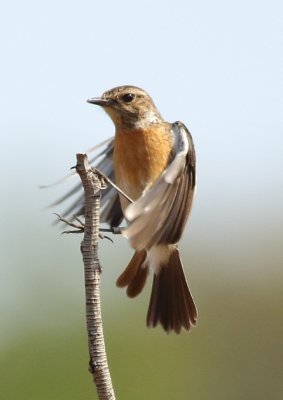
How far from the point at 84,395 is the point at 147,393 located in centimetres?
106

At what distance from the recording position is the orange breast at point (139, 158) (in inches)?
321

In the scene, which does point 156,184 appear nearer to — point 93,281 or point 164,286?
point 164,286

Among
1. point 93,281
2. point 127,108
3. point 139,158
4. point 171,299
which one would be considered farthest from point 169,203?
point 93,281

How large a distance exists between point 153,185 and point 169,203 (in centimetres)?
32

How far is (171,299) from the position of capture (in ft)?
27.6

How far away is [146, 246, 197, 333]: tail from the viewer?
8.28m

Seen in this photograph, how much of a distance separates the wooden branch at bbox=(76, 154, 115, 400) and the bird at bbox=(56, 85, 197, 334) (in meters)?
1.16

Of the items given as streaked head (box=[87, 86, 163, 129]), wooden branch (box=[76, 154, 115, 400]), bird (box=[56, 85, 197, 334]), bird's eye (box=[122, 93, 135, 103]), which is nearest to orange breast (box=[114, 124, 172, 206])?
bird (box=[56, 85, 197, 334])

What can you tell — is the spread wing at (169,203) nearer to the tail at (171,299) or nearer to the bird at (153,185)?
the bird at (153,185)

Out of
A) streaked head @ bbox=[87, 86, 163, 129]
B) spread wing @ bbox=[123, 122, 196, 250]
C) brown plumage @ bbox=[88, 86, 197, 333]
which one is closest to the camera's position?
spread wing @ bbox=[123, 122, 196, 250]

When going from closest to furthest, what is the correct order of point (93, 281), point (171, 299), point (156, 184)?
point (93, 281) < point (156, 184) < point (171, 299)

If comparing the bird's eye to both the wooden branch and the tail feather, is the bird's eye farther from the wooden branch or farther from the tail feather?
the wooden branch

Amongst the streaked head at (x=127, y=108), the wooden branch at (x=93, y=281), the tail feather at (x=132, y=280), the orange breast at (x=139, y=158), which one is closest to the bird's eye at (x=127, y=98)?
the streaked head at (x=127, y=108)

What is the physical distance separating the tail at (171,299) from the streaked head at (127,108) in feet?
2.42
